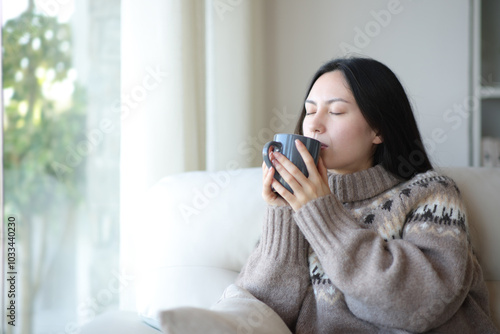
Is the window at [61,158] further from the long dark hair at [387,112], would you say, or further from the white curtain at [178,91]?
the long dark hair at [387,112]

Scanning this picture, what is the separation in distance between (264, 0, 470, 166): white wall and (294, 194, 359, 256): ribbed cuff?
114cm

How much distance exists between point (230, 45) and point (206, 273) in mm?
1000

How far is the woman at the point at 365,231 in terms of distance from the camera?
1002 millimetres

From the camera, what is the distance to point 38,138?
1.53m

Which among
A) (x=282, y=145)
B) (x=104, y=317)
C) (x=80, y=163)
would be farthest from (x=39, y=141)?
(x=282, y=145)

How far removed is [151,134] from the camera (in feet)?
5.41

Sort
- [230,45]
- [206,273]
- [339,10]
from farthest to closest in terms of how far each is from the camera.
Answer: [339,10]
[230,45]
[206,273]

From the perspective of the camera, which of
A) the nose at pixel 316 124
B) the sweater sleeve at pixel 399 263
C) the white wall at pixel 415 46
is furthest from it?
the white wall at pixel 415 46

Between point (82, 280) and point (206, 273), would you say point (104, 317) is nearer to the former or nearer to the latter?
point (206, 273)
